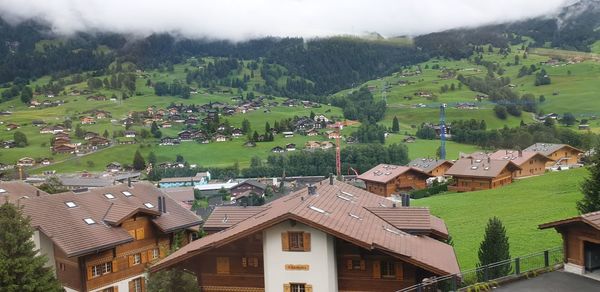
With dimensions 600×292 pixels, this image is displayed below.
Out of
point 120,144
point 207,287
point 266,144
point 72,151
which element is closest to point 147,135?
point 120,144

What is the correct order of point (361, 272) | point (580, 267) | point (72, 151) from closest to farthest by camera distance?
point (580, 267), point (361, 272), point (72, 151)

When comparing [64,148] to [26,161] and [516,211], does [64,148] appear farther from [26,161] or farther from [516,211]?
[516,211]

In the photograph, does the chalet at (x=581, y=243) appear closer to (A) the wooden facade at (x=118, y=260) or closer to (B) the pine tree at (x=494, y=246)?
(B) the pine tree at (x=494, y=246)

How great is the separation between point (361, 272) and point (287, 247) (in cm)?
302

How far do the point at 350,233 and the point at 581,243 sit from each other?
7.31 metres

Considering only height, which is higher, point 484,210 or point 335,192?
point 335,192

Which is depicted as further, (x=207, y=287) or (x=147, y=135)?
(x=147, y=135)

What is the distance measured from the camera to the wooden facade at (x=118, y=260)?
33812 mm

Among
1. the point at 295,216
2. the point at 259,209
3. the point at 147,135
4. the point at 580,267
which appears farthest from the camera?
the point at 147,135

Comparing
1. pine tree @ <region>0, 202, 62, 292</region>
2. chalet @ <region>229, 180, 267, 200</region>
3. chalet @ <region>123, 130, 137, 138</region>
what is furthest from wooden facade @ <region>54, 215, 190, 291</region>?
chalet @ <region>123, 130, 137, 138</region>

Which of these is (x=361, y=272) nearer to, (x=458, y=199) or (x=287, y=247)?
(x=287, y=247)

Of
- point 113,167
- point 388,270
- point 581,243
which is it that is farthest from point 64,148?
point 581,243

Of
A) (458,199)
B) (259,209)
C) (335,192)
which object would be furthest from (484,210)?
(259,209)

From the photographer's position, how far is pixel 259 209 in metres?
28.2
